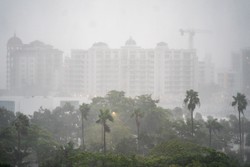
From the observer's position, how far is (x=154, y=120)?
231ft

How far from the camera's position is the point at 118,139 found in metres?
63.5

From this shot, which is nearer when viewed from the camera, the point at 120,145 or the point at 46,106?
the point at 120,145

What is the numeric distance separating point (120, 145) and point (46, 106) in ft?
222

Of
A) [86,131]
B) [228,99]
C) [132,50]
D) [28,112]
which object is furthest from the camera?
[228,99]

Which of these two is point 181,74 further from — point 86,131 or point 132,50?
point 86,131

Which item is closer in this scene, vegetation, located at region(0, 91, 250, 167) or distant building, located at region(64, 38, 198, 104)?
vegetation, located at region(0, 91, 250, 167)

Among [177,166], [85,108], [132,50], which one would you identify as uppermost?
[132,50]

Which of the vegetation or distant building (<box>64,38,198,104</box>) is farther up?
distant building (<box>64,38,198,104</box>)

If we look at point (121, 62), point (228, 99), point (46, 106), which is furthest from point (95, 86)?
point (228, 99)

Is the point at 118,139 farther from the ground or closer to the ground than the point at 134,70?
closer to the ground

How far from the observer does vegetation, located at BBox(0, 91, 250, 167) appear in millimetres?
39312

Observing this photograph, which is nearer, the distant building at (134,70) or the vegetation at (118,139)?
the vegetation at (118,139)

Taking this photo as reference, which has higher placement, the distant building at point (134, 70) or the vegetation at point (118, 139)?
the distant building at point (134, 70)

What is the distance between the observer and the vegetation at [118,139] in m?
39.3
